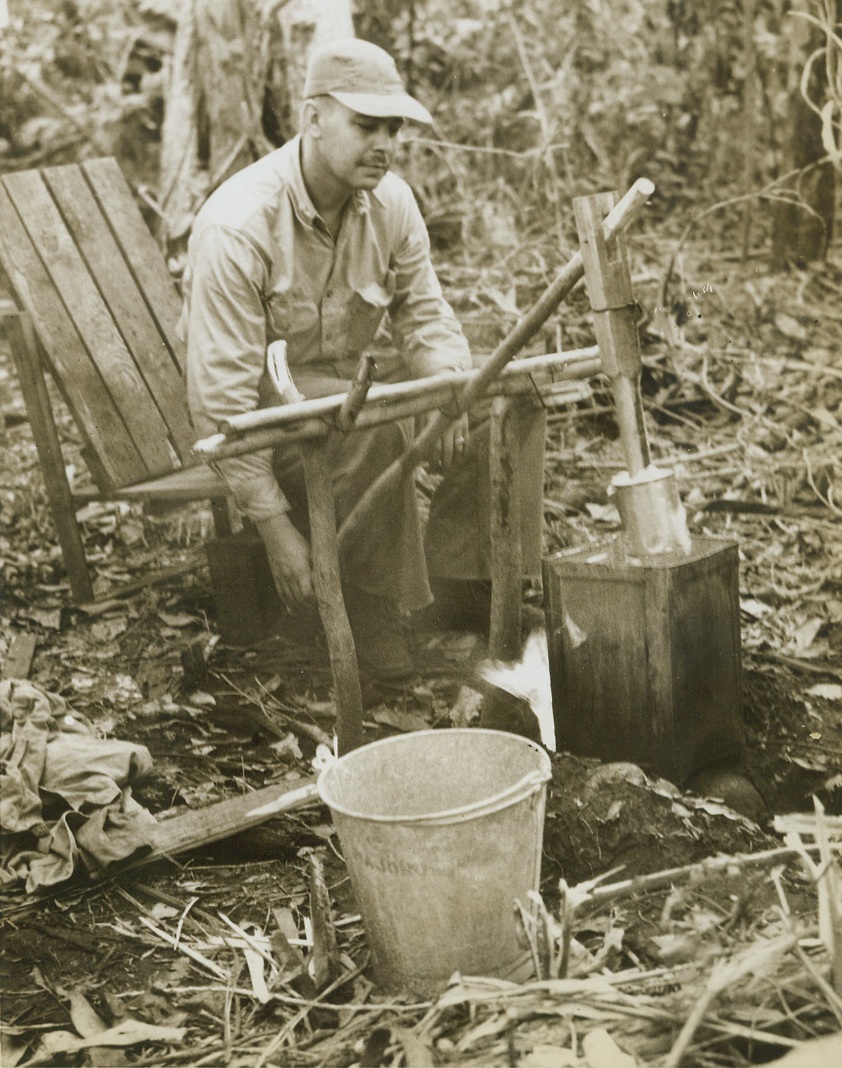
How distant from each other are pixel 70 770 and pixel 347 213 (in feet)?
5.83

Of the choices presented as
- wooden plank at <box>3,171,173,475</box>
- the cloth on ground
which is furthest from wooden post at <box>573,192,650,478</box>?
wooden plank at <box>3,171,173,475</box>

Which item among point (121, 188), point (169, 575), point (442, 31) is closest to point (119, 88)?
point (121, 188)

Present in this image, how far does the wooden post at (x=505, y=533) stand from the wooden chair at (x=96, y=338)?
2.83 feet

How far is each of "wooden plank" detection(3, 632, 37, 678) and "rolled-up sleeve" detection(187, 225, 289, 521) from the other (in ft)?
2.76

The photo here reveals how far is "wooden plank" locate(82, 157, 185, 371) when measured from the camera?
139 inches

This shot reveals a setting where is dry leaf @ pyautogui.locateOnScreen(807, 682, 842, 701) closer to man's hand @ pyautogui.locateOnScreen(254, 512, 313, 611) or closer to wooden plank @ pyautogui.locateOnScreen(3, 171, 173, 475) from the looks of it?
man's hand @ pyautogui.locateOnScreen(254, 512, 313, 611)

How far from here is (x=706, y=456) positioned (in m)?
4.20

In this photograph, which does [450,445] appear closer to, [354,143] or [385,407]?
[385,407]

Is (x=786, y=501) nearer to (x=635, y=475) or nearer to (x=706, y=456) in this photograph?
(x=706, y=456)

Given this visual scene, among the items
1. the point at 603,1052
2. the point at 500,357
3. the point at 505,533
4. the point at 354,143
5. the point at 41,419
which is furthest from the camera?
the point at 41,419

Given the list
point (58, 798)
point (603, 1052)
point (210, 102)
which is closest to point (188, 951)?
point (58, 798)

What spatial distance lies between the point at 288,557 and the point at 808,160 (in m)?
1.93

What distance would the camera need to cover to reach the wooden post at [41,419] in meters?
3.47

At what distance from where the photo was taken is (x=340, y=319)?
3.45 meters
